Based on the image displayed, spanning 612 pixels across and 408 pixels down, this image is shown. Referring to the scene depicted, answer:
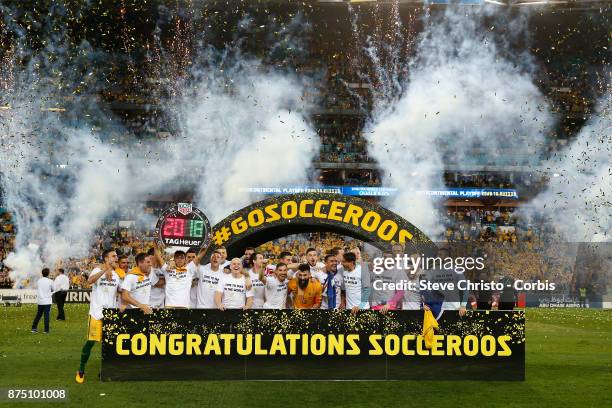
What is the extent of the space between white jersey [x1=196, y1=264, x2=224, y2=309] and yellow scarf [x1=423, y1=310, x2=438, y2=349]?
3.12 meters

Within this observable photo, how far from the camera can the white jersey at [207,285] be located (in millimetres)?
12734

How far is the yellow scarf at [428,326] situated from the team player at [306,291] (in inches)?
65.2

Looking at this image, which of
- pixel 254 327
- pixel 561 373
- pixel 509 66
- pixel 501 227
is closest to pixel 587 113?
pixel 509 66

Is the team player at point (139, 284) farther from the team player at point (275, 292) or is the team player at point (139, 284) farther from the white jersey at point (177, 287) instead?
the team player at point (275, 292)

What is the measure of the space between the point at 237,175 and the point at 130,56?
967cm

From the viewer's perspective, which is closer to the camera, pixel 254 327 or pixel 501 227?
pixel 254 327

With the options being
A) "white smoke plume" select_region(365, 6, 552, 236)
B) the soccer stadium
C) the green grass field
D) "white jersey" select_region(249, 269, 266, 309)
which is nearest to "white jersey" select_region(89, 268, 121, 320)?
the green grass field

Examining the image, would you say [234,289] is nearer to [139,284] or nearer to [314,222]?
[139,284]

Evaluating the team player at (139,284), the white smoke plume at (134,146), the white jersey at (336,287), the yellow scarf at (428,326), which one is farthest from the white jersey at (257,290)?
the white smoke plume at (134,146)

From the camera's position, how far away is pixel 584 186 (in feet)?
159

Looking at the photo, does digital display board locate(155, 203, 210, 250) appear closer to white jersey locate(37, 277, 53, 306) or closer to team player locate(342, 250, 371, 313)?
team player locate(342, 250, 371, 313)

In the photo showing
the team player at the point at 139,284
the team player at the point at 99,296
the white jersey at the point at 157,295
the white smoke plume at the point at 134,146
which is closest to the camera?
the team player at the point at 99,296

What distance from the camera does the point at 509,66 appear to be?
A: 49.8 m

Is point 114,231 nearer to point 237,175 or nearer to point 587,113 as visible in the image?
point 237,175
